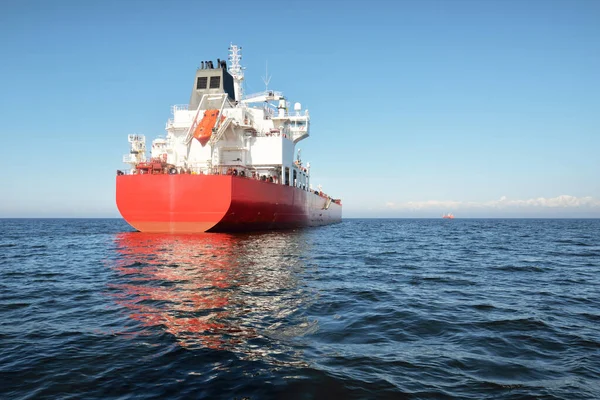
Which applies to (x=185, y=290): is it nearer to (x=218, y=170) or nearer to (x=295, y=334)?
(x=295, y=334)

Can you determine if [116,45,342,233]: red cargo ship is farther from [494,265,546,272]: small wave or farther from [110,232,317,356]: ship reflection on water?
[494,265,546,272]: small wave

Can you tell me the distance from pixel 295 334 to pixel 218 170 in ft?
76.1

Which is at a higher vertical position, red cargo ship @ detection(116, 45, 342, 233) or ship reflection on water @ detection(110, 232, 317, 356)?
red cargo ship @ detection(116, 45, 342, 233)

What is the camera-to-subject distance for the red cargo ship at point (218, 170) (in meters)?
25.3

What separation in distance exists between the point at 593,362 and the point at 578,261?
14439mm

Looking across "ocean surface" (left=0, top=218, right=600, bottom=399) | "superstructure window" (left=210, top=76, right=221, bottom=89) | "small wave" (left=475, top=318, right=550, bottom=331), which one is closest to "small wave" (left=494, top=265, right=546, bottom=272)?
"ocean surface" (left=0, top=218, right=600, bottom=399)

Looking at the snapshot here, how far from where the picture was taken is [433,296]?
9.80 metres

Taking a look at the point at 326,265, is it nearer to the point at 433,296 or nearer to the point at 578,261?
the point at 433,296

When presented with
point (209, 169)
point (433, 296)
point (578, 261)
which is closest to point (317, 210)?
point (209, 169)

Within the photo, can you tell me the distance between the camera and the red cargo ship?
25328mm

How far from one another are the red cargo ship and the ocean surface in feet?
39.4

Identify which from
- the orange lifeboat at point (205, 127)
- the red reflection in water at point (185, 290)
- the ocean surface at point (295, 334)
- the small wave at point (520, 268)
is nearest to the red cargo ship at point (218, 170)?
the orange lifeboat at point (205, 127)

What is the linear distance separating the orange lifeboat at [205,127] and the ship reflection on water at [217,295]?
13.3 meters

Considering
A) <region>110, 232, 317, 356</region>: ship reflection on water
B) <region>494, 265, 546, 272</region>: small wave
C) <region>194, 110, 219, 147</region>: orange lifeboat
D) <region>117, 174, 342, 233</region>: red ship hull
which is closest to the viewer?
<region>110, 232, 317, 356</region>: ship reflection on water
